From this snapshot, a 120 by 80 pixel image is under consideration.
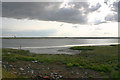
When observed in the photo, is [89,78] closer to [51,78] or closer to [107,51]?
[51,78]

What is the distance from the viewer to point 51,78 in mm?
8133

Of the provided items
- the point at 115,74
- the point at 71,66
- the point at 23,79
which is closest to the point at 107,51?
the point at 115,74

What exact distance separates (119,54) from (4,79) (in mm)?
6837

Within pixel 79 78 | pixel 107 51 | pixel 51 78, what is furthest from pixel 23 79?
pixel 107 51

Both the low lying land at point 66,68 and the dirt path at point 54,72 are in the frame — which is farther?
the dirt path at point 54,72

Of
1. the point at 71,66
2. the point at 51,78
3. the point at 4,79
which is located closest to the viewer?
the point at 4,79

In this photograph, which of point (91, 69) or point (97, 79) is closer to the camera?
point (97, 79)

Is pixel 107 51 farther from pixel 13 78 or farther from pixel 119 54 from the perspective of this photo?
pixel 13 78

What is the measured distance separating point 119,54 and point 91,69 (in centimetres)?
787

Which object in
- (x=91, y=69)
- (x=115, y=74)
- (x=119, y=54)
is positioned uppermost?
(x=119, y=54)

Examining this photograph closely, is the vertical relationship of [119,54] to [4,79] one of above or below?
above

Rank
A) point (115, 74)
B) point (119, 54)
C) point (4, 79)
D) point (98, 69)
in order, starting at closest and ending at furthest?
point (115, 74) → point (119, 54) → point (4, 79) → point (98, 69)

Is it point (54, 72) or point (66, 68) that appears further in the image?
point (66, 68)

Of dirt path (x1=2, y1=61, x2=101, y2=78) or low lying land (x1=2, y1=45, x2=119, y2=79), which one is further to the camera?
dirt path (x1=2, y1=61, x2=101, y2=78)
